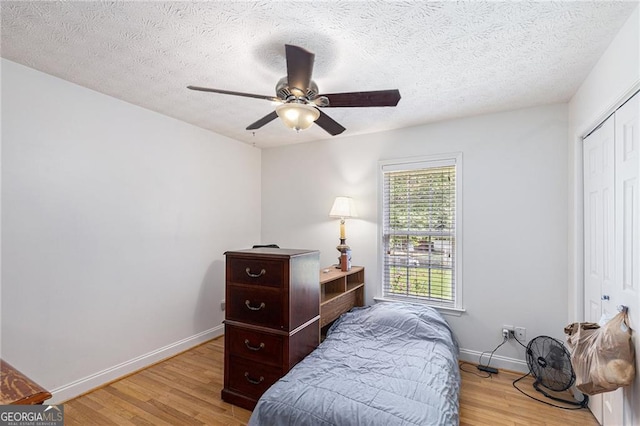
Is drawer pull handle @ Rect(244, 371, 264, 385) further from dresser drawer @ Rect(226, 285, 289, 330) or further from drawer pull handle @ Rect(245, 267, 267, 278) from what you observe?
drawer pull handle @ Rect(245, 267, 267, 278)

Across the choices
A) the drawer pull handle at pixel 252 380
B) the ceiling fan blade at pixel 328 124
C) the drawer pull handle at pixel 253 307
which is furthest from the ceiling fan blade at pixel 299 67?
the drawer pull handle at pixel 252 380

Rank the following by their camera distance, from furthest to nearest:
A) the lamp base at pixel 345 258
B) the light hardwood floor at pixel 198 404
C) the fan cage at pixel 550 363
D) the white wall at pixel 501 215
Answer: the lamp base at pixel 345 258 → the white wall at pixel 501 215 → the fan cage at pixel 550 363 → the light hardwood floor at pixel 198 404

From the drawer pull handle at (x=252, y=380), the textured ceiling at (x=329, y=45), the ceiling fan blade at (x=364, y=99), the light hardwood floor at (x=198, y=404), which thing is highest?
the textured ceiling at (x=329, y=45)

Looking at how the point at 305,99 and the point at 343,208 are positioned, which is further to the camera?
the point at 343,208

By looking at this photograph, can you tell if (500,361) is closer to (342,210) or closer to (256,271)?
(342,210)

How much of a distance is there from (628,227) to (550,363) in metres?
1.44

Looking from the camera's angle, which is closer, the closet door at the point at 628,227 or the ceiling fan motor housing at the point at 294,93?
the closet door at the point at 628,227

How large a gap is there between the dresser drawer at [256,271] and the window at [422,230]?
5.51 feet

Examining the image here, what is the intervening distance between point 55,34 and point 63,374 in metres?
2.38

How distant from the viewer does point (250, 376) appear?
2.26 metres

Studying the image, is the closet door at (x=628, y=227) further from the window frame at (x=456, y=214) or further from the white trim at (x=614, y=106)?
the window frame at (x=456, y=214)

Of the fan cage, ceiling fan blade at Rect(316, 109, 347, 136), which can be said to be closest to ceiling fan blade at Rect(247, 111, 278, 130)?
ceiling fan blade at Rect(316, 109, 347, 136)

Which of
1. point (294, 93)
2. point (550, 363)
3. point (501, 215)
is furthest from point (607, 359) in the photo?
point (294, 93)

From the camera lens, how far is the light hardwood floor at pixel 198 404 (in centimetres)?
211
